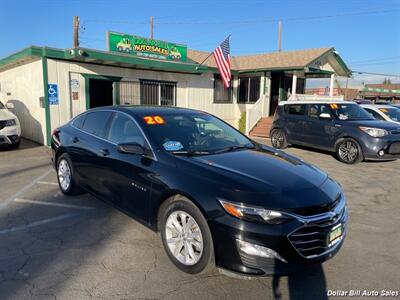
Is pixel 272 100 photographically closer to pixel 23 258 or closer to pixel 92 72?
pixel 92 72

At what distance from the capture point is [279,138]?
11.3 m

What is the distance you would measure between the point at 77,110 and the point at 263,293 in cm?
1013

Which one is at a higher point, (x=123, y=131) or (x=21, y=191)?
(x=123, y=131)

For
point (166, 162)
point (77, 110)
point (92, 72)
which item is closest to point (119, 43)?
point (92, 72)

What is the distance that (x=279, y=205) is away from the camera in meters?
2.72

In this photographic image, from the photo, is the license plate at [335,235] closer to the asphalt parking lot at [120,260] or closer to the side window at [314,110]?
the asphalt parking lot at [120,260]

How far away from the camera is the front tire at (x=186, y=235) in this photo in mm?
2898

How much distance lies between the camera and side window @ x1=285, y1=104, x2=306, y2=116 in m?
10.5

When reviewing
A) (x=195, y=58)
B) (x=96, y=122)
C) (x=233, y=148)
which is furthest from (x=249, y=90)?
(x=233, y=148)

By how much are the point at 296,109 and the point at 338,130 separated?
6.22 ft

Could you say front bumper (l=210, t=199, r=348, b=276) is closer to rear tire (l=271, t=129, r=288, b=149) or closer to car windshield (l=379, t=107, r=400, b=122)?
rear tire (l=271, t=129, r=288, b=149)

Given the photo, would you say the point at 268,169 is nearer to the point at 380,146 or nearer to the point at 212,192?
the point at 212,192

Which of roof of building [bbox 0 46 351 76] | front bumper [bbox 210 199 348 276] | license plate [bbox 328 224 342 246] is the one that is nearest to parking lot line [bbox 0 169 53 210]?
front bumper [bbox 210 199 348 276]

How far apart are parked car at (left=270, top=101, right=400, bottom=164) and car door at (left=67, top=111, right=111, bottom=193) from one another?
22.2 feet
